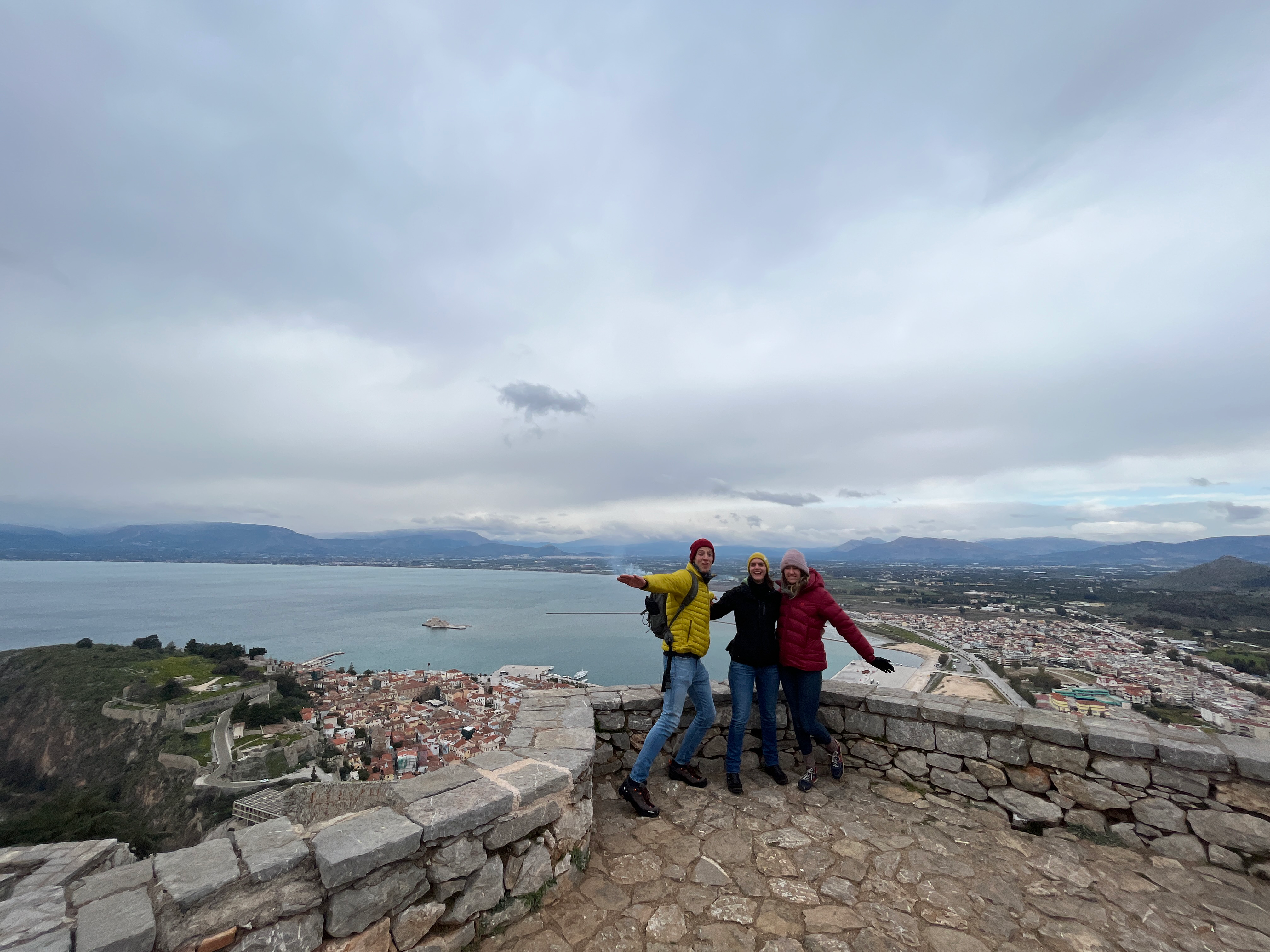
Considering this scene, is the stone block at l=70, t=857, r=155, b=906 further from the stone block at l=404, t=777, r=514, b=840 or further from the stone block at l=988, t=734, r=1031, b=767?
the stone block at l=988, t=734, r=1031, b=767

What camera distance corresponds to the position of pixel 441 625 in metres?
49.1

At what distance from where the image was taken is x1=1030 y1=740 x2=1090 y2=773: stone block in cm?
338

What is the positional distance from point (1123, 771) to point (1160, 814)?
26cm

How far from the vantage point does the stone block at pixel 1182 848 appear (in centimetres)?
299

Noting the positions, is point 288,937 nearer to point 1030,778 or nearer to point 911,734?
point 911,734

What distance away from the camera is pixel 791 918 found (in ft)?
8.05

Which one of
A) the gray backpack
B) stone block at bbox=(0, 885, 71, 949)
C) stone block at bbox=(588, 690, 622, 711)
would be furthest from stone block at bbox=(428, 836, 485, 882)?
stone block at bbox=(588, 690, 622, 711)

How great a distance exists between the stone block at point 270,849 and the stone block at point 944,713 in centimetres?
413

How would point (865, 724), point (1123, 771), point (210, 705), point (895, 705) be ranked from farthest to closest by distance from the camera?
point (210, 705), point (865, 724), point (895, 705), point (1123, 771)

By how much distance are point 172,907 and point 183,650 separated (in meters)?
40.7

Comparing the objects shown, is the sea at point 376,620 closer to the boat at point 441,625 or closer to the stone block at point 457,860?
the boat at point 441,625

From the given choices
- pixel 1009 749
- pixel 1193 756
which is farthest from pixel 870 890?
pixel 1193 756

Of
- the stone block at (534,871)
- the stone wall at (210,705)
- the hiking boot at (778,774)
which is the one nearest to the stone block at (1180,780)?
the hiking boot at (778,774)

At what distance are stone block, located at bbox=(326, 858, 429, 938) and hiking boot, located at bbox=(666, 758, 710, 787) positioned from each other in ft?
6.86
